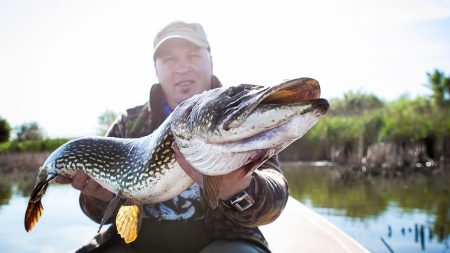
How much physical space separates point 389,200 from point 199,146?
1067 centimetres

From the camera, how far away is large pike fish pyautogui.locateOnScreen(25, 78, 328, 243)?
146 cm

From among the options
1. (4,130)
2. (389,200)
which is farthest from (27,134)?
(389,200)

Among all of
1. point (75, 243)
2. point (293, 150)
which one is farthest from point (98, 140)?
point (293, 150)

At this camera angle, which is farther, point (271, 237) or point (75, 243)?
point (75, 243)

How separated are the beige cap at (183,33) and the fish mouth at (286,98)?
65.2 inches

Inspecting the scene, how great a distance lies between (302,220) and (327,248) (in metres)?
1.05

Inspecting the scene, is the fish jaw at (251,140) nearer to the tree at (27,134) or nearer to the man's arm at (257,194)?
the man's arm at (257,194)

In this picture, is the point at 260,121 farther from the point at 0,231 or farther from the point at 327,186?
the point at 327,186

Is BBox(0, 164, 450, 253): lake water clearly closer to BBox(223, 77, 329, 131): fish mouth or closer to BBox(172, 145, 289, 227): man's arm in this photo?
BBox(172, 145, 289, 227): man's arm

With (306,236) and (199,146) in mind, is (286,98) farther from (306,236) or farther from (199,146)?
(306,236)

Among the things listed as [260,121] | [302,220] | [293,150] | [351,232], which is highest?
[260,121]

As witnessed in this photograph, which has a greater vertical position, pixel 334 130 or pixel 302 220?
pixel 302 220

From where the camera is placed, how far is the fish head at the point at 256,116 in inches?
55.9

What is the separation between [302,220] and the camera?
4594 mm
